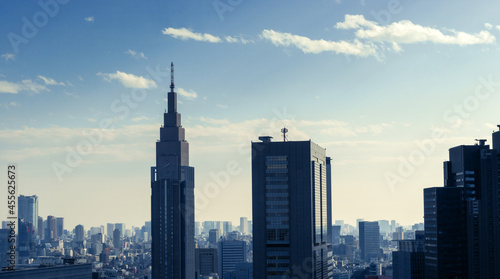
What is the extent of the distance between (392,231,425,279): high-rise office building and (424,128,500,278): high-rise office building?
60.1 feet

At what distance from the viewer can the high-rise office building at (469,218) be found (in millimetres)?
137750

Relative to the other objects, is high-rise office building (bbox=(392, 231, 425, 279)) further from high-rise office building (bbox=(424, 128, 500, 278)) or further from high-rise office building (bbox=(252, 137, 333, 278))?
high-rise office building (bbox=(252, 137, 333, 278))

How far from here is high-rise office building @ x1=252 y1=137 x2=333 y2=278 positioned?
113 metres

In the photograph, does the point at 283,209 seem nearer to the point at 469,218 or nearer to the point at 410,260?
the point at 469,218

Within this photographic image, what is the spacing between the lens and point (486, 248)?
13775cm

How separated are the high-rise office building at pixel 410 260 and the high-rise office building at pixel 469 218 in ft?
60.1

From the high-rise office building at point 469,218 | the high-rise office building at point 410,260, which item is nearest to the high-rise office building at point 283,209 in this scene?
the high-rise office building at point 469,218

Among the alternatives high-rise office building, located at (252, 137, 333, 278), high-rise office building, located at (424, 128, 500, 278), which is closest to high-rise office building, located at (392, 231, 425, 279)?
high-rise office building, located at (424, 128, 500, 278)

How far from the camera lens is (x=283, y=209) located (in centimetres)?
11556

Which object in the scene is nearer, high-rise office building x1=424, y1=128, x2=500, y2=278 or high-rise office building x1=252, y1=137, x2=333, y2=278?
high-rise office building x1=252, y1=137, x2=333, y2=278

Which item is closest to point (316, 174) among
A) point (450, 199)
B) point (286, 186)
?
point (286, 186)

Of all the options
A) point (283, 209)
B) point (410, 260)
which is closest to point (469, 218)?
point (410, 260)

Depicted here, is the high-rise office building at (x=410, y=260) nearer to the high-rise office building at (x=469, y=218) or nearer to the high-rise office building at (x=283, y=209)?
the high-rise office building at (x=469, y=218)

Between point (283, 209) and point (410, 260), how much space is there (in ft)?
204
